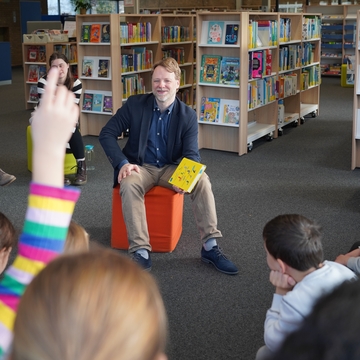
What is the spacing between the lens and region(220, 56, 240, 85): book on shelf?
6500 mm

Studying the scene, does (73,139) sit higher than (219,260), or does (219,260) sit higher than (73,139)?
(73,139)

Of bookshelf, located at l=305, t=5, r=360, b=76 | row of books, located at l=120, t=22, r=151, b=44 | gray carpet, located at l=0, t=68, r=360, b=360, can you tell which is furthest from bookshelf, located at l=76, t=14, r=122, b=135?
bookshelf, located at l=305, t=5, r=360, b=76

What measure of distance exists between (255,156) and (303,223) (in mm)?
4507

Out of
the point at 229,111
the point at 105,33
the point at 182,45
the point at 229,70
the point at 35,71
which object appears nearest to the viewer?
the point at 229,70

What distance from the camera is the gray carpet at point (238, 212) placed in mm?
2916

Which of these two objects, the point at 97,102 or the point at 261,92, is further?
the point at 97,102

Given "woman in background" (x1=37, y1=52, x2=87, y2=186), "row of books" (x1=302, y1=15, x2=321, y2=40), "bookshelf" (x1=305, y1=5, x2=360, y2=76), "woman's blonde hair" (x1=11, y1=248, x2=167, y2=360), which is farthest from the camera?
"bookshelf" (x1=305, y1=5, x2=360, y2=76)

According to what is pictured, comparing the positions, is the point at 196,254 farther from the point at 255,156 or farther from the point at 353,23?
the point at 353,23

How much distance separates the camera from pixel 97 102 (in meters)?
7.67

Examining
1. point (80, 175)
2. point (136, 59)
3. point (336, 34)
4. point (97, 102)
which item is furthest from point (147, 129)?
point (336, 34)

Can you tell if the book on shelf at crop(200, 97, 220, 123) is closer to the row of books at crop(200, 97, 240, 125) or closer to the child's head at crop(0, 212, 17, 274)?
the row of books at crop(200, 97, 240, 125)

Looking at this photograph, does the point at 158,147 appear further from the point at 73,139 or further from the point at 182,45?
the point at 182,45

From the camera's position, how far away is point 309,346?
0.67 metres

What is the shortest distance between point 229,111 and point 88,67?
2054mm
